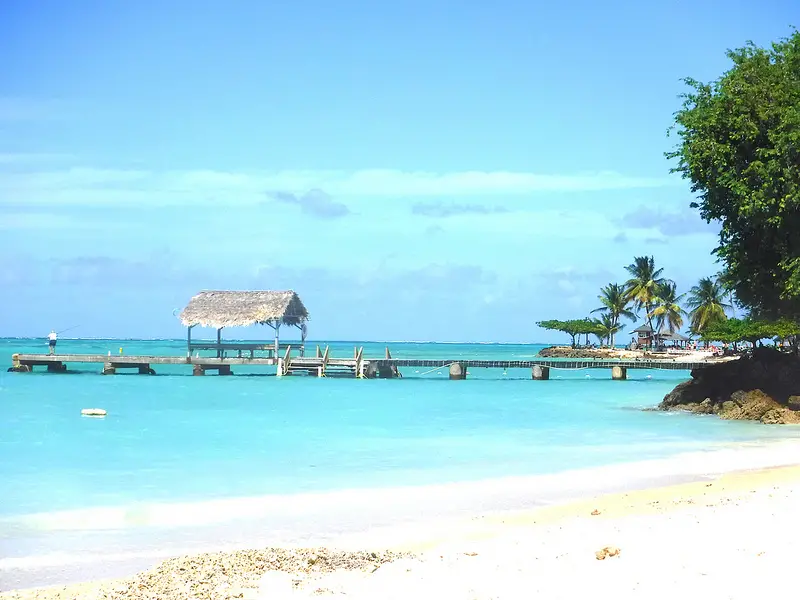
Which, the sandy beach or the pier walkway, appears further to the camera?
the pier walkway

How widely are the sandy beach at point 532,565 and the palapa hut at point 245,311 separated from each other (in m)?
35.9

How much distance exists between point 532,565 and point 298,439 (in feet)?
42.0

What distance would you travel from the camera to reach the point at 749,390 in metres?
24.7

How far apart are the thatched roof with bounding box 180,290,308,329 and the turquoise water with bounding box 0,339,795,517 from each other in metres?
8.22

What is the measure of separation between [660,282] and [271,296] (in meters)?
35.0

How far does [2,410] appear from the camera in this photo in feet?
86.6

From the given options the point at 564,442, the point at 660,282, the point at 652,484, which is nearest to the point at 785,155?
the point at 564,442

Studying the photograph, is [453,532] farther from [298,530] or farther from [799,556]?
[799,556]

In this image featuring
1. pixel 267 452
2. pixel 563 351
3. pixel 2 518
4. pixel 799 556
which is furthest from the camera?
pixel 563 351

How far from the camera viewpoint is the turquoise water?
42.8 feet

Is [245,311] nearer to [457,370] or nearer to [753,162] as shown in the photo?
[457,370]

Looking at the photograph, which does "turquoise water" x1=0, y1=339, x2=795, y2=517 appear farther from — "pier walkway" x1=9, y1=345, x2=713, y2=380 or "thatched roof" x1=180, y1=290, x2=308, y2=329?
"thatched roof" x1=180, y1=290, x2=308, y2=329

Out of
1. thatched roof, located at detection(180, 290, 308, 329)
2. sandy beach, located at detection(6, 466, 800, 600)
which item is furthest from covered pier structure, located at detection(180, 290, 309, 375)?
sandy beach, located at detection(6, 466, 800, 600)

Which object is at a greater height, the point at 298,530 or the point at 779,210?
the point at 779,210
